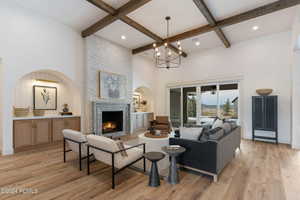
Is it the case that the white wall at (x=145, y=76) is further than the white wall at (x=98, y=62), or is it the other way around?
the white wall at (x=145, y=76)

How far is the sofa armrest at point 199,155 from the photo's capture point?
2.46 metres

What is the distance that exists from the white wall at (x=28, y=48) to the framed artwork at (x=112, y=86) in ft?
3.07

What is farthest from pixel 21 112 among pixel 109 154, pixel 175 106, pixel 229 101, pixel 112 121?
pixel 229 101

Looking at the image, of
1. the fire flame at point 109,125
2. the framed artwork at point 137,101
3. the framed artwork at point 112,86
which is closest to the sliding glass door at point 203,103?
the framed artwork at point 137,101

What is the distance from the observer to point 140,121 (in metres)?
7.36

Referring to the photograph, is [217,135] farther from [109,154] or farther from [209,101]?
[209,101]

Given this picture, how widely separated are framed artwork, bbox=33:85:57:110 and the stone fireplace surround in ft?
4.52

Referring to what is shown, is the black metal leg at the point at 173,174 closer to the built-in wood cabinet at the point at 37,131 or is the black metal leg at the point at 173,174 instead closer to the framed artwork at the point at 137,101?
the built-in wood cabinet at the point at 37,131

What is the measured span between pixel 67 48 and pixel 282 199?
626 cm

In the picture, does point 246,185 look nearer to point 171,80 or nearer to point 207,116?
point 207,116

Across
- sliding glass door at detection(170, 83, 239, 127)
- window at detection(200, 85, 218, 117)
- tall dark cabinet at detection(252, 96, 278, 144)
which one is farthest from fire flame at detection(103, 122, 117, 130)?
tall dark cabinet at detection(252, 96, 278, 144)

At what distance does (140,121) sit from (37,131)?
165 inches

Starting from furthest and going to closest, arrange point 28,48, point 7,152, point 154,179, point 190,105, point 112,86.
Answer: point 190,105
point 112,86
point 28,48
point 7,152
point 154,179

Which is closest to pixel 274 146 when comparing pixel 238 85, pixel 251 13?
→ pixel 238 85
